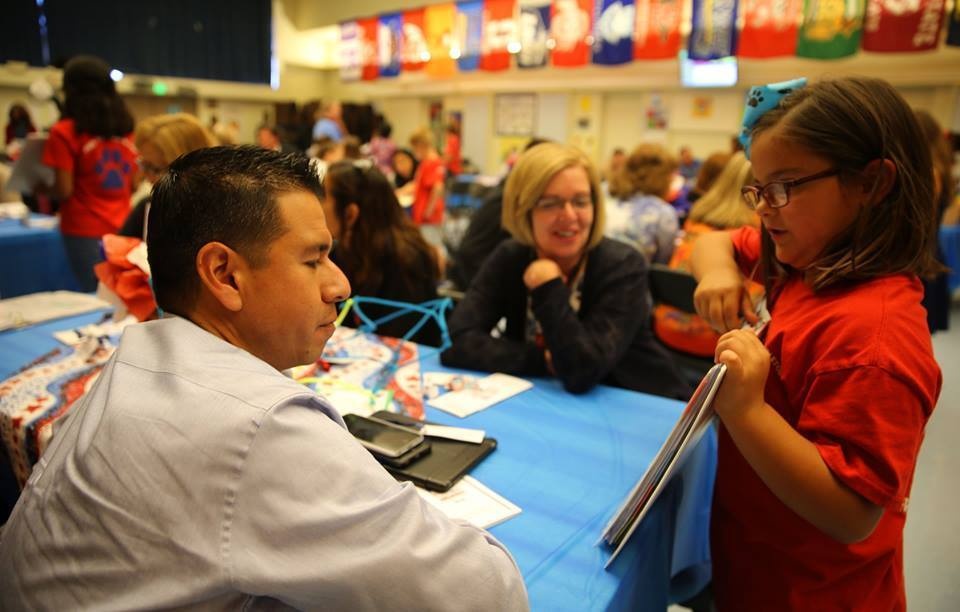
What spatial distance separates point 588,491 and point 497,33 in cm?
766

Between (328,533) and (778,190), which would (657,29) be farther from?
(328,533)

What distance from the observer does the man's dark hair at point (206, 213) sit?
73 cm

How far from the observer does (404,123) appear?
12.5 meters

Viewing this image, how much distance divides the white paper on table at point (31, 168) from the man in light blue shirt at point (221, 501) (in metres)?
3.26

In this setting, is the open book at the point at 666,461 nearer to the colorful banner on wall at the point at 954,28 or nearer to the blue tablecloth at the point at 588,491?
the blue tablecloth at the point at 588,491

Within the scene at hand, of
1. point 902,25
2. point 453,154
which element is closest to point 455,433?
point 902,25

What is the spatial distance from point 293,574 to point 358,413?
778 millimetres

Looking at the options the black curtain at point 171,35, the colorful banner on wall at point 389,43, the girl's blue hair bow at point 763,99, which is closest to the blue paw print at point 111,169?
the girl's blue hair bow at point 763,99

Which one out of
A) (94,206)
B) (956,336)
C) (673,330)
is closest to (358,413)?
(673,330)

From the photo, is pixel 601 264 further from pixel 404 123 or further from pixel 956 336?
pixel 404 123

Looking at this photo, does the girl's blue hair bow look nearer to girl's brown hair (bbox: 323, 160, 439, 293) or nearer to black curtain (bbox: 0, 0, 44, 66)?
girl's brown hair (bbox: 323, 160, 439, 293)

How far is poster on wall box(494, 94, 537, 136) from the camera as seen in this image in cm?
1076

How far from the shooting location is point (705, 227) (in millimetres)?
2803

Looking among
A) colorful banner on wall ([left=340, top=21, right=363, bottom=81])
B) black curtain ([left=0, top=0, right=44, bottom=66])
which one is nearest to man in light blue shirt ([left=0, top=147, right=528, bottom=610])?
colorful banner on wall ([left=340, top=21, right=363, bottom=81])
